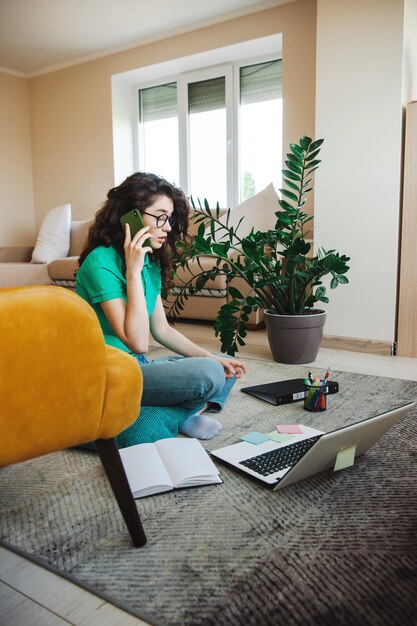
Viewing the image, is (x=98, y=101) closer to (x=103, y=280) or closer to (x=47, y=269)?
(x=47, y=269)

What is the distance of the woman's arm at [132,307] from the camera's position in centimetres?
161

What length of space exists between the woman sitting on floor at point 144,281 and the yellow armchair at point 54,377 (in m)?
0.59

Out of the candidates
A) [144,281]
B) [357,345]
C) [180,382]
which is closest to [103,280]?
[144,281]

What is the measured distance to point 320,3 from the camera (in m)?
3.19

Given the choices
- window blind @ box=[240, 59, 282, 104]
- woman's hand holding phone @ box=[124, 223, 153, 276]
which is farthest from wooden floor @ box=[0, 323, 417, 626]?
window blind @ box=[240, 59, 282, 104]

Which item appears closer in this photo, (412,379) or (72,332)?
(72,332)

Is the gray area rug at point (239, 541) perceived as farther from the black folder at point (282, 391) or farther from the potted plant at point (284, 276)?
the potted plant at point (284, 276)

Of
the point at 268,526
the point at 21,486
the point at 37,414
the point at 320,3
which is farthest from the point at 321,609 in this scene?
the point at 320,3

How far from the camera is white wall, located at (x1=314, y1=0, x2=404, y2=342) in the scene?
3.01 meters

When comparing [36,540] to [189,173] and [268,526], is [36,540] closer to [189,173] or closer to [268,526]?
[268,526]

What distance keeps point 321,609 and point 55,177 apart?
554cm

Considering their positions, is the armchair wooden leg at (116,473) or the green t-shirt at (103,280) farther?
the green t-shirt at (103,280)

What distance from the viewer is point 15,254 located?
5.38 metres

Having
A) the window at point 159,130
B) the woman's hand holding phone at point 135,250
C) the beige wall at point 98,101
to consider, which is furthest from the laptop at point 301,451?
the window at point 159,130
